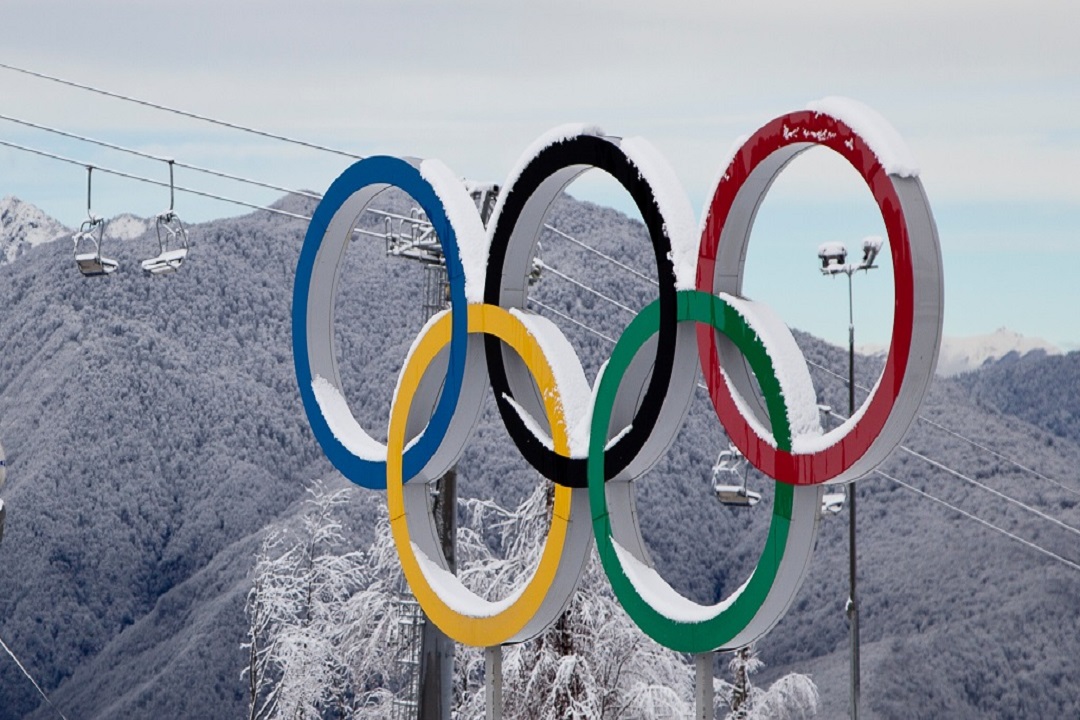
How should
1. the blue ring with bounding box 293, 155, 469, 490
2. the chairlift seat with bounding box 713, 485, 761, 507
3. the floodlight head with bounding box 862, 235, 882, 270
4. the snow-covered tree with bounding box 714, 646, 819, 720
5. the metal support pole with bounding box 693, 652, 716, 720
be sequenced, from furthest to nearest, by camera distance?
the snow-covered tree with bounding box 714, 646, 819, 720
the floodlight head with bounding box 862, 235, 882, 270
the chairlift seat with bounding box 713, 485, 761, 507
the blue ring with bounding box 293, 155, 469, 490
the metal support pole with bounding box 693, 652, 716, 720

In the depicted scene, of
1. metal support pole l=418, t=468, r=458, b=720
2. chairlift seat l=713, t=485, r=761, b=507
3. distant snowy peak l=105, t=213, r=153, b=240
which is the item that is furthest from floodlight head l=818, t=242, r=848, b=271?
distant snowy peak l=105, t=213, r=153, b=240

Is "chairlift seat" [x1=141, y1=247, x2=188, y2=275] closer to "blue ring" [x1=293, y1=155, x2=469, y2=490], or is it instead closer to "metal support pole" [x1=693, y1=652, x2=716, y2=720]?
"blue ring" [x1=293, y1=155, x2=469, y2=490]

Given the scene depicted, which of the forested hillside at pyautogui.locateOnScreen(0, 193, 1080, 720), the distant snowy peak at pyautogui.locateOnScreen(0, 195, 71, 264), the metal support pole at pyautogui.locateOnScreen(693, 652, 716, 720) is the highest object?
the metal support pole at pyautogui.locateOnScreen(693, 652, 716, 720)

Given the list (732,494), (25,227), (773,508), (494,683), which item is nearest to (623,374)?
(773,508)

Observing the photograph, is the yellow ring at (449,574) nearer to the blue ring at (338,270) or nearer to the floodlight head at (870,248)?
the blue ring at (338,270)

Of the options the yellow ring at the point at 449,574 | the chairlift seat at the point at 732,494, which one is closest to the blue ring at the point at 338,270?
the yellow ring at the point at 449,574
